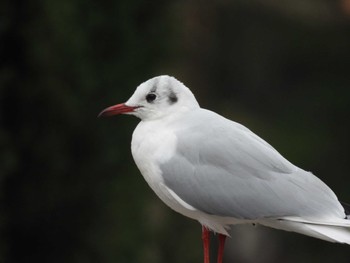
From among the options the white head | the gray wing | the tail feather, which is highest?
the white head

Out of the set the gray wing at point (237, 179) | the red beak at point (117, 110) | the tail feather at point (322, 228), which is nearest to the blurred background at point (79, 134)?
the red beak at point (117, 110)

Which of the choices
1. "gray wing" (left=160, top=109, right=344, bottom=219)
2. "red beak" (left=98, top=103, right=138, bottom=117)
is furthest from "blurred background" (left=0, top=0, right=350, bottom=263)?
"gray wing" (left=160, top=109, right=344, bottom=219)

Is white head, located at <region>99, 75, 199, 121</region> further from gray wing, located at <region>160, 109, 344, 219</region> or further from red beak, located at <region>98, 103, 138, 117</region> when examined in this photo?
gray wing, located at <region>160, 109, 344, 219</region>

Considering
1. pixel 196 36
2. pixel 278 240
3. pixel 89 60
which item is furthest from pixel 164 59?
pixel 278 240

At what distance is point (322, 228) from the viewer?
479cm

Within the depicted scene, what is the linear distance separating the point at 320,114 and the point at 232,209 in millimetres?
8791

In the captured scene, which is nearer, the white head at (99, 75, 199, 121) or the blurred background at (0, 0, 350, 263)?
the white head at (99, 75, 199, 121)

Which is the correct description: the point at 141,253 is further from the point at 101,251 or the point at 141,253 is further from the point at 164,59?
the point at 164,59

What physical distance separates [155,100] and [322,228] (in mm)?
809

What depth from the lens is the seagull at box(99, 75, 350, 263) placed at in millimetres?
4828

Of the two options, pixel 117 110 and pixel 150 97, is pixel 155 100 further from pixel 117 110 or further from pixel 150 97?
pixel 117 110

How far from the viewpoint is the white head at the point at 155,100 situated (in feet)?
16.5

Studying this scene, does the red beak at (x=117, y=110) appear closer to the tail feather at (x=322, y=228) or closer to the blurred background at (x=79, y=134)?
the tail feather at (x=322, y=228)

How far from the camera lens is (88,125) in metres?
8.38
